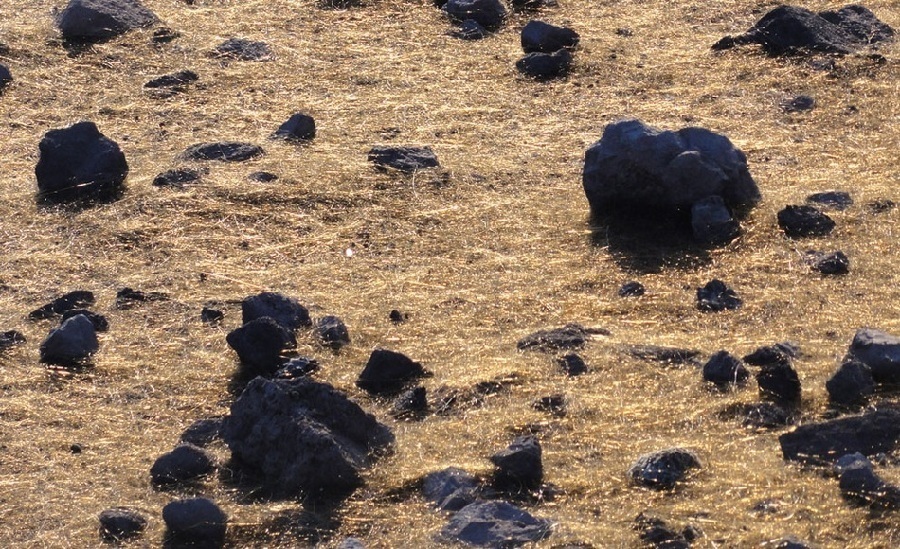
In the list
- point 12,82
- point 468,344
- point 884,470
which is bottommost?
point 12,82

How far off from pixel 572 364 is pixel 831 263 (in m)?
1.10

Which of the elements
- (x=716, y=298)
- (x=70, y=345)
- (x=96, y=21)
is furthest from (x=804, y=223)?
(x=96, y=21)

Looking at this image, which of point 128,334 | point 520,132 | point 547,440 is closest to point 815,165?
point 520,132

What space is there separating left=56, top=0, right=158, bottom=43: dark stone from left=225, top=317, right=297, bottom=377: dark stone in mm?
3666

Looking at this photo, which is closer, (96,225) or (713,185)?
(713,185)

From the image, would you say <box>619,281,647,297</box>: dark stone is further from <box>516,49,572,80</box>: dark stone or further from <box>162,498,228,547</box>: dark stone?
<box>516,49,572,80</box>: dark stone

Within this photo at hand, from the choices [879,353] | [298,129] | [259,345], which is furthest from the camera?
[298,129]

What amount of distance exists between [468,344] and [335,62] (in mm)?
3066

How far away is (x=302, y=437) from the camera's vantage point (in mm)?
4098

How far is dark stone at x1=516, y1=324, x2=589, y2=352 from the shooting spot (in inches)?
191

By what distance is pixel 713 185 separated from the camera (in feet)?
18.5

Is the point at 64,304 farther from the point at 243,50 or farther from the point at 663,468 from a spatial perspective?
the point at 243,50

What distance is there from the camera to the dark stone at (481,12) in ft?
26.3

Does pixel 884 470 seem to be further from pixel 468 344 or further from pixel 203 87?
pixel 203 87
